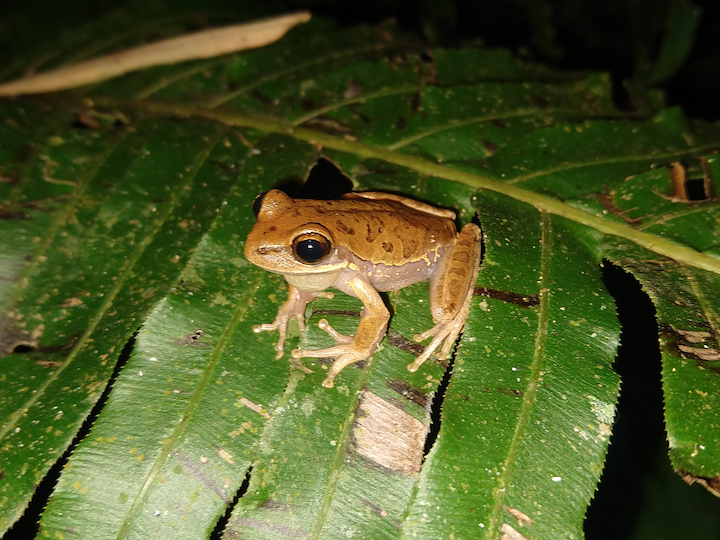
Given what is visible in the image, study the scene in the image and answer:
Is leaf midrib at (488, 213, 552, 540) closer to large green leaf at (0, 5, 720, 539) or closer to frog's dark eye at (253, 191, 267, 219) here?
large green leaf at (0, 5, 720, 539)

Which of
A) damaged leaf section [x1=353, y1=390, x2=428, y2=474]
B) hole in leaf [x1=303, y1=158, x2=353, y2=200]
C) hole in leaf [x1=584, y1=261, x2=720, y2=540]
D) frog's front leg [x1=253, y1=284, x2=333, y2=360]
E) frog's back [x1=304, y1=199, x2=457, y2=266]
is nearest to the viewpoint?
damaged leaf section [x1=353, y1=390, x2=428, y2=474]

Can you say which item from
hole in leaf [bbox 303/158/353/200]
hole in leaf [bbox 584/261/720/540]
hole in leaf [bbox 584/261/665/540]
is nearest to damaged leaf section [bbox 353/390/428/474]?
hole in leaf [bbox 303/158/353/200]

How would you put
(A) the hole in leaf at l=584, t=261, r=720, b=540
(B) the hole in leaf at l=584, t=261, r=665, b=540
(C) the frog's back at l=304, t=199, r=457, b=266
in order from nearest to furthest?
(C) the frog's back at l=304, t=199, r=457, b=266
(B) the hole in leaf at l=584, t=261, r=665, b=540
(A) the hole in leaf at l=584, t=261, r=720, b=540

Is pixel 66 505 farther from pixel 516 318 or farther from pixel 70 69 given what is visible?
pixel 70 69

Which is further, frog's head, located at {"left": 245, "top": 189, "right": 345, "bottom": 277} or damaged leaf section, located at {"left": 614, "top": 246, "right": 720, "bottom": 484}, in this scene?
frog's head, located at {"left": 245, "top": 189, "right": 345, "bottom": 277}

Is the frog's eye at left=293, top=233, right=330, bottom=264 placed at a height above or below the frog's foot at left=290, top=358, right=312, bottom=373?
above

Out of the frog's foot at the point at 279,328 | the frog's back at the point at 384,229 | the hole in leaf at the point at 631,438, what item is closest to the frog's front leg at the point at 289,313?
the frog's foot at the point at 279,328

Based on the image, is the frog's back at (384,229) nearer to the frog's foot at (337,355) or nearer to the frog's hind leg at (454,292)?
the frog's hind leg at (454,292)

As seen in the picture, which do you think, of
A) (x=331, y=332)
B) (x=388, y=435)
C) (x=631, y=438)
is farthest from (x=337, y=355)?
(x=631, y=438)
